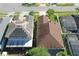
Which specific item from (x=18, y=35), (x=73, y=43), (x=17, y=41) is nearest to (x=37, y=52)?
(x=17, y=41)

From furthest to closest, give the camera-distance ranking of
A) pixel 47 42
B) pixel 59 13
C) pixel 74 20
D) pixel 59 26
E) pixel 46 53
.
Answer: pixel 59 13 → pixel 74 20 → pixel 59 26 → pixel 47 42 → pixel 46 53

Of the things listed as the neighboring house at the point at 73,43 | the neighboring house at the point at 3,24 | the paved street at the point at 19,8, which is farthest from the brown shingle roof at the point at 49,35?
the paved street at the point at 19,8

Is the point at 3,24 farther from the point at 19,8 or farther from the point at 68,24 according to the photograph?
the point at 68,24

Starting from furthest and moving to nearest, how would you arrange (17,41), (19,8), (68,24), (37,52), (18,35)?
(19,8) < (68,24) < (18,35) < (17,41) < (37,52)

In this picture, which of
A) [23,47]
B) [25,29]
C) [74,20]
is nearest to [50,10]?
[74,20]

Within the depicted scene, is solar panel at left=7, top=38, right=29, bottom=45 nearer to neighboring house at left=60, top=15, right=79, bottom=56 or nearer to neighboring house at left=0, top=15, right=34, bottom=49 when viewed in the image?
neighboring house at left=0, top=15, right=34, bottom=49

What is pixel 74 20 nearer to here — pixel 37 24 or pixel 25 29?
pixel 37 24

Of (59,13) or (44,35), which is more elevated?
→ (59,13)

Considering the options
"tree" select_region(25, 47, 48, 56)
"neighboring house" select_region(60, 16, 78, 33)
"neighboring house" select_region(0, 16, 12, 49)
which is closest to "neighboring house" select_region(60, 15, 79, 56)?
"neighboring house" select_region(60, 16, 78, 33)
